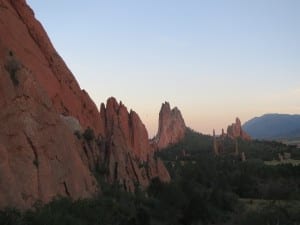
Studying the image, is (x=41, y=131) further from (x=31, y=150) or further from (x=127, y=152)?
(x=127, y=152)

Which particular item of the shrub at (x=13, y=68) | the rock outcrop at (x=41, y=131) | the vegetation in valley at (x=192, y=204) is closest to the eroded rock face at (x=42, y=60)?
the rock outcrop at (x=41, y=131)

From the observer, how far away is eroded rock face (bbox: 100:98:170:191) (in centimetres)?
4694

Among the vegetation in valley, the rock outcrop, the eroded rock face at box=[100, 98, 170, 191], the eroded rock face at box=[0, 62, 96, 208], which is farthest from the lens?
the eroded rock face at box=[100, 98, 170, 191]

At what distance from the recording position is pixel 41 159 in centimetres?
2891

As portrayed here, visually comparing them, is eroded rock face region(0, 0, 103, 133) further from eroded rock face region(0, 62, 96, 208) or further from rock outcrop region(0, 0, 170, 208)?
eroded rock face region(0, 62, 96, 208)

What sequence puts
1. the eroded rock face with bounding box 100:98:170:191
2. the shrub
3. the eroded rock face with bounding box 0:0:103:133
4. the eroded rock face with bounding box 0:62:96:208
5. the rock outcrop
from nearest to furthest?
the eroded rock face with bounding box 0:62:96:208, the rock outcrop, the shrub, the eroded rock face with bounding box 0:0:103:133, the eroded rock face with bounding box 100:98:170:191

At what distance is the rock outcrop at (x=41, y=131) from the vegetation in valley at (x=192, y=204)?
1.53 metres

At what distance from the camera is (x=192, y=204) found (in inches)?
1999

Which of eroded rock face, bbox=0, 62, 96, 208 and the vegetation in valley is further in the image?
the vegetation in valley

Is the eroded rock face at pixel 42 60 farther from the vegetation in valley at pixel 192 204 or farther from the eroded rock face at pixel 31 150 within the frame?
the vegetation in valley at pixel 192 204

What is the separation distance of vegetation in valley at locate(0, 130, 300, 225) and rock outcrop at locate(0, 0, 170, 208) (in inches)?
60.2

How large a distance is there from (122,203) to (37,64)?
1726 centimetres

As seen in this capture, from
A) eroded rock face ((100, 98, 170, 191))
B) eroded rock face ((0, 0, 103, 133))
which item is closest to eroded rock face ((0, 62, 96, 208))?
eroded rock face ((0, 0, 103, 133))

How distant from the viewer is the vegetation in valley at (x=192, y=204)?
2755 cm
